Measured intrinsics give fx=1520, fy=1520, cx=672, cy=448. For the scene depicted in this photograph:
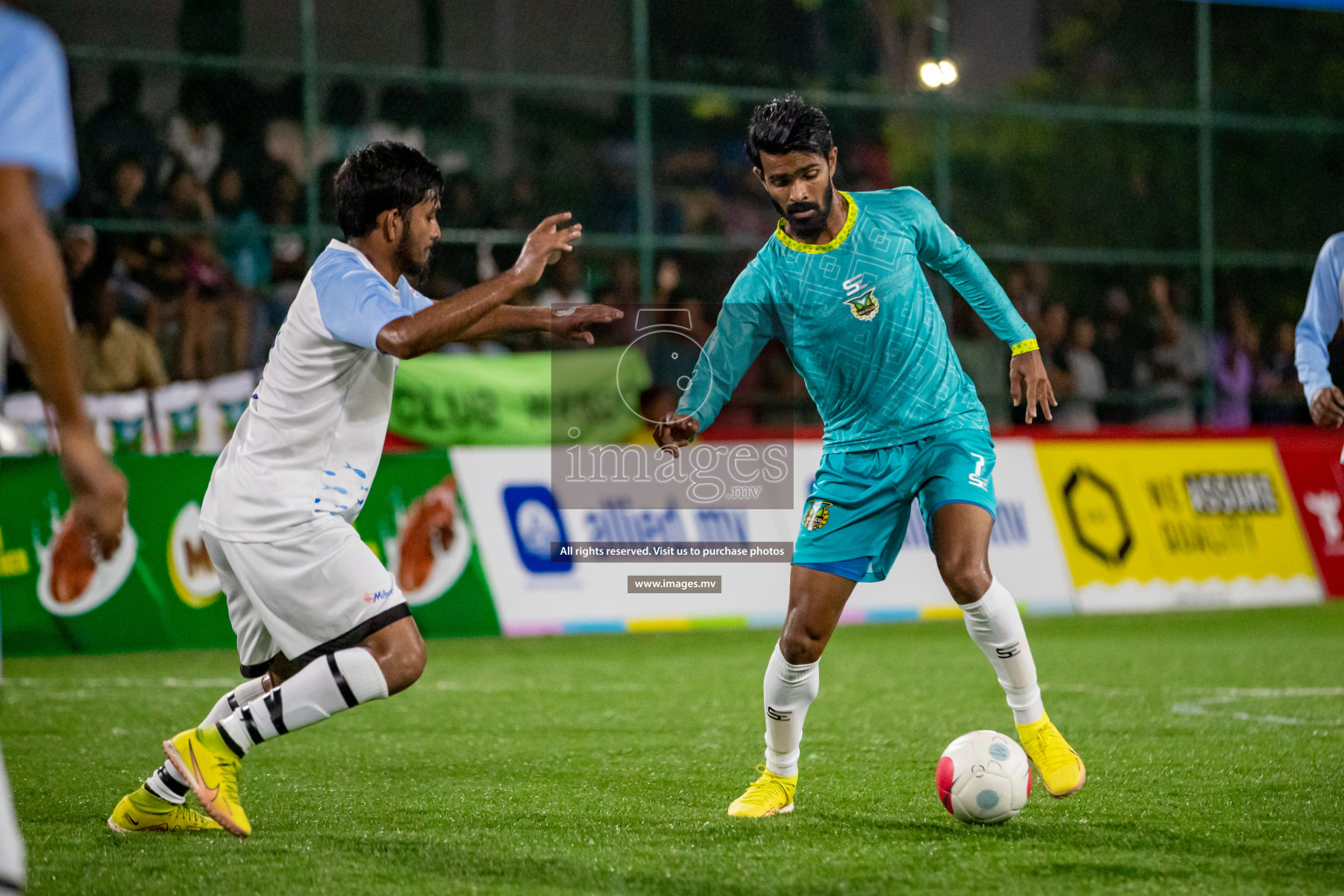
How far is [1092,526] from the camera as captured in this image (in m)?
12.1

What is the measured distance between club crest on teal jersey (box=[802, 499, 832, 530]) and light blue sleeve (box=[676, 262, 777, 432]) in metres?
0.45

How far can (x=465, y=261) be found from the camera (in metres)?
13.1

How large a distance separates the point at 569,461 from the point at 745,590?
1666mm

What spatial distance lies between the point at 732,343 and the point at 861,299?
467mm

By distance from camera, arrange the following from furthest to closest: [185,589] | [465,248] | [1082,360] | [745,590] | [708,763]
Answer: [1082,360]
[465,248]
[745,590]
[185,589]
[708,763]

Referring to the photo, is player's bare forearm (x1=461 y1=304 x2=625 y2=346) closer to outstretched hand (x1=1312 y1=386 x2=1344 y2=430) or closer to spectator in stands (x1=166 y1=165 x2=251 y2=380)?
outstretched hand (x1=1312 y1=386 x2=1344 y2=430)

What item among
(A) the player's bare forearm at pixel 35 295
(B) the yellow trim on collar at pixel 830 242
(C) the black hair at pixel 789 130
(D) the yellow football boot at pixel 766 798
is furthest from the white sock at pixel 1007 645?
(A) the player's bare forearm at pixel 35 295

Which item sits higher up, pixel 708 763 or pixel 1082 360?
pixel 1082 360

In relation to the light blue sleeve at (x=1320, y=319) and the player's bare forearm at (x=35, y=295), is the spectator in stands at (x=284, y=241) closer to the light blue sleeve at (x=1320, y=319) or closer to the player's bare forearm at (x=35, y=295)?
the light blue sleeve at (x=1320, y=319)

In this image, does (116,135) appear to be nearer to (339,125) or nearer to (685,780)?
(339,125)

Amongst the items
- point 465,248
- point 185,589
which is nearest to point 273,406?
point 185,589

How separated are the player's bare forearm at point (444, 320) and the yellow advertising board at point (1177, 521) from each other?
8.73 meters

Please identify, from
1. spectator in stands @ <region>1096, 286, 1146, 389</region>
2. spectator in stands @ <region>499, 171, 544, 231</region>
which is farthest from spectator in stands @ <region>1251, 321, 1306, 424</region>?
spectator in stands @ <region>499, 171, 544, 231</region>

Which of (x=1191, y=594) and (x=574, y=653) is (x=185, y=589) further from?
(x=1191, y=594)
